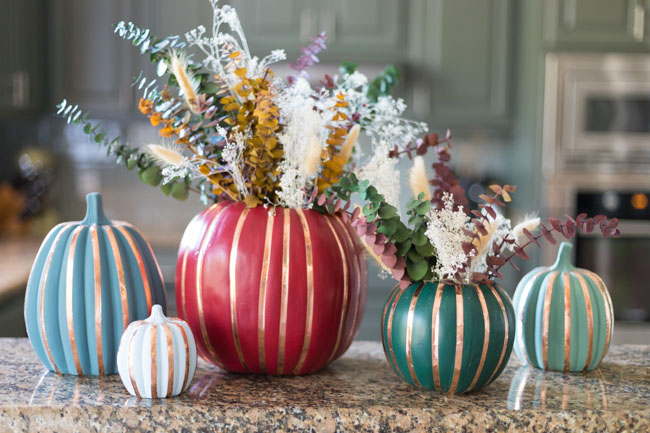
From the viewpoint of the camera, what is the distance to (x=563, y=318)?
82 centimetres

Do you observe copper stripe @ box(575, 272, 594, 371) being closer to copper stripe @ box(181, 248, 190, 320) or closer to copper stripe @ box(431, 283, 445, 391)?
copper stripe @ box(431, 283, 445, 391)

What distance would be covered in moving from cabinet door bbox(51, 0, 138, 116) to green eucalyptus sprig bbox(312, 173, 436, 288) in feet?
8.01

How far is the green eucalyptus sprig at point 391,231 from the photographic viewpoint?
696mm

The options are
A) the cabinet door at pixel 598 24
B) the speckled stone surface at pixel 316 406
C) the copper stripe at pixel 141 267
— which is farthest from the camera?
the cabinet door at pixel 598 24

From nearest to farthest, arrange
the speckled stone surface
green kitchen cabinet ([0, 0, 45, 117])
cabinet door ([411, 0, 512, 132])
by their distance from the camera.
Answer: the speckled stone surface
green kitchen cabinet ([0, 0, 45, 117])
cabinet door ([411, 0, 512, 132])

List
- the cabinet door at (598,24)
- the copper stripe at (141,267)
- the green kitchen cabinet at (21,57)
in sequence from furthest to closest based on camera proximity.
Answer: the cabinet door at (598,24)
the green kitchen cabinet at (21,57)
the copper stripe at (141,267)

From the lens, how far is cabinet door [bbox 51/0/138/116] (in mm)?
2967

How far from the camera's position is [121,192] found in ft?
11.0

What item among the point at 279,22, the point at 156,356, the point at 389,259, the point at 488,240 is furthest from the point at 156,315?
the point at 279,22

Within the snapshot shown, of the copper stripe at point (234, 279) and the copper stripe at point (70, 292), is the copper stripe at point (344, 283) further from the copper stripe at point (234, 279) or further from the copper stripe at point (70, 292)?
the copper stripe at point (70, 292)

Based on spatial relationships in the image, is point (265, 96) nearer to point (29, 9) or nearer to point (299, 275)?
point (299, 275)

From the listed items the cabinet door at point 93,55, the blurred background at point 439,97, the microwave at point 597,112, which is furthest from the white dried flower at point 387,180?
the cabinet door at point 93,55

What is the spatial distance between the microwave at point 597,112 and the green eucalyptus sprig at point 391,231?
213cm

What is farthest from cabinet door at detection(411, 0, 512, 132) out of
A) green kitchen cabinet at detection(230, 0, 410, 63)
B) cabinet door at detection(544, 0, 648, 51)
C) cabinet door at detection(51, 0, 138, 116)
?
cabinet door at detection(51, 0, 138, 116)
